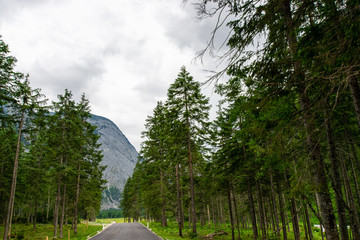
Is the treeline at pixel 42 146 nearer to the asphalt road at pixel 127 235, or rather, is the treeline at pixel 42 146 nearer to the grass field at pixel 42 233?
the grass field at pixel 42 233

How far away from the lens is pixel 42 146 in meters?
19.3

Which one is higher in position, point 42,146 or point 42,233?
point 42,146

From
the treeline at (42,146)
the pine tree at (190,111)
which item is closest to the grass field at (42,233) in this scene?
the treeline at (42,146)

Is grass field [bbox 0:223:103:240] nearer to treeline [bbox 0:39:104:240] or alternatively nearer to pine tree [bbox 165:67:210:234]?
treeline [bbox 0:39:104:240]

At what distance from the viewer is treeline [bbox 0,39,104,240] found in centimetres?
1653

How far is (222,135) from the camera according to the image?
17828 millimetres

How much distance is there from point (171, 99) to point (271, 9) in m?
14.5

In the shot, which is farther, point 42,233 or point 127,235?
point 42,233

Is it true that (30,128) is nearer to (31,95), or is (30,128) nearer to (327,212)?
(31,95)

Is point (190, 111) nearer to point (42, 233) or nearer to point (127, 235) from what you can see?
point (127, 235)

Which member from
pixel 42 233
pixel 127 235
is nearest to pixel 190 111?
pixel 127 235

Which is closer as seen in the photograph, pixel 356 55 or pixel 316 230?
pixel 356 55

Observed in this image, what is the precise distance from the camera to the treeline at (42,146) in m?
16.5

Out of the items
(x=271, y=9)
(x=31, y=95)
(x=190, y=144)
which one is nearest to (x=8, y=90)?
(x=31, y=95)
